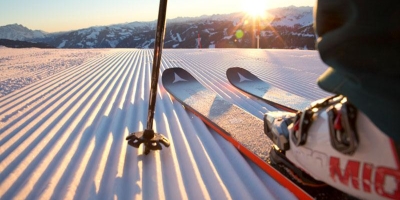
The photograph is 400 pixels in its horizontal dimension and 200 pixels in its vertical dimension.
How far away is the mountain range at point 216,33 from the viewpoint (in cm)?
4994

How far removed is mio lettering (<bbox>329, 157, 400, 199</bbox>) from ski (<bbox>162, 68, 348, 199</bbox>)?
0.79 feet

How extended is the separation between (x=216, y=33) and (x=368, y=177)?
6714 centimetres

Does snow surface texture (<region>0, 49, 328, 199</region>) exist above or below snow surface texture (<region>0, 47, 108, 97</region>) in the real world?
below

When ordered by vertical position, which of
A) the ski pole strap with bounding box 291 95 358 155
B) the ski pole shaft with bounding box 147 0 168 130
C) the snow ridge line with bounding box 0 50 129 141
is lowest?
the snow ridge line with bounding box 0 50 129 141

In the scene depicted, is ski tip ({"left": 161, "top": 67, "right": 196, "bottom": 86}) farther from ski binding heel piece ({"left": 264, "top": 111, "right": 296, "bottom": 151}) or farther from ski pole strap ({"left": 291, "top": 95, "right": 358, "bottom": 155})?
ski pole strap ({"left": 291, "top": 95, "right": 358, "bottom": 155})

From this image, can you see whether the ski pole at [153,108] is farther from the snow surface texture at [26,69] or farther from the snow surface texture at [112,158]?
the snow surface texture at [26,69]

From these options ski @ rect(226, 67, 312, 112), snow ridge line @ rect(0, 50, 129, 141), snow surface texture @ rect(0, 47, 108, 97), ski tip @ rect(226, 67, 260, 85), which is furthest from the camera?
snow surface texture @ rect(0, 47, 108, 97)

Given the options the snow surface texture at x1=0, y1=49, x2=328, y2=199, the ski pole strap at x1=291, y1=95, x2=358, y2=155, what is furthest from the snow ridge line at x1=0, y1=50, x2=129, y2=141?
the ski pole strap at x1=291, y1=95, x2=358, y2=155

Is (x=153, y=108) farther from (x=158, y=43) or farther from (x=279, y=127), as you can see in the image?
(x=279, y=127)

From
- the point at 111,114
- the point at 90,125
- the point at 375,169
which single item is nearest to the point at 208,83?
the point at 111,114

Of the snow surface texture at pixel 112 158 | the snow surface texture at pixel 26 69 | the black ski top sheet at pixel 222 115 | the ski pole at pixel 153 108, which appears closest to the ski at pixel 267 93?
the snow surface texture at pixel 112 158

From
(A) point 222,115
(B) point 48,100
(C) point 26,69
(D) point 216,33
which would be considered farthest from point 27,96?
(D) point 216,33

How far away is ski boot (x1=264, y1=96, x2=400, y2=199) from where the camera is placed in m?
0.63

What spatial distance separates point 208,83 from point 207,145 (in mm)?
2231
